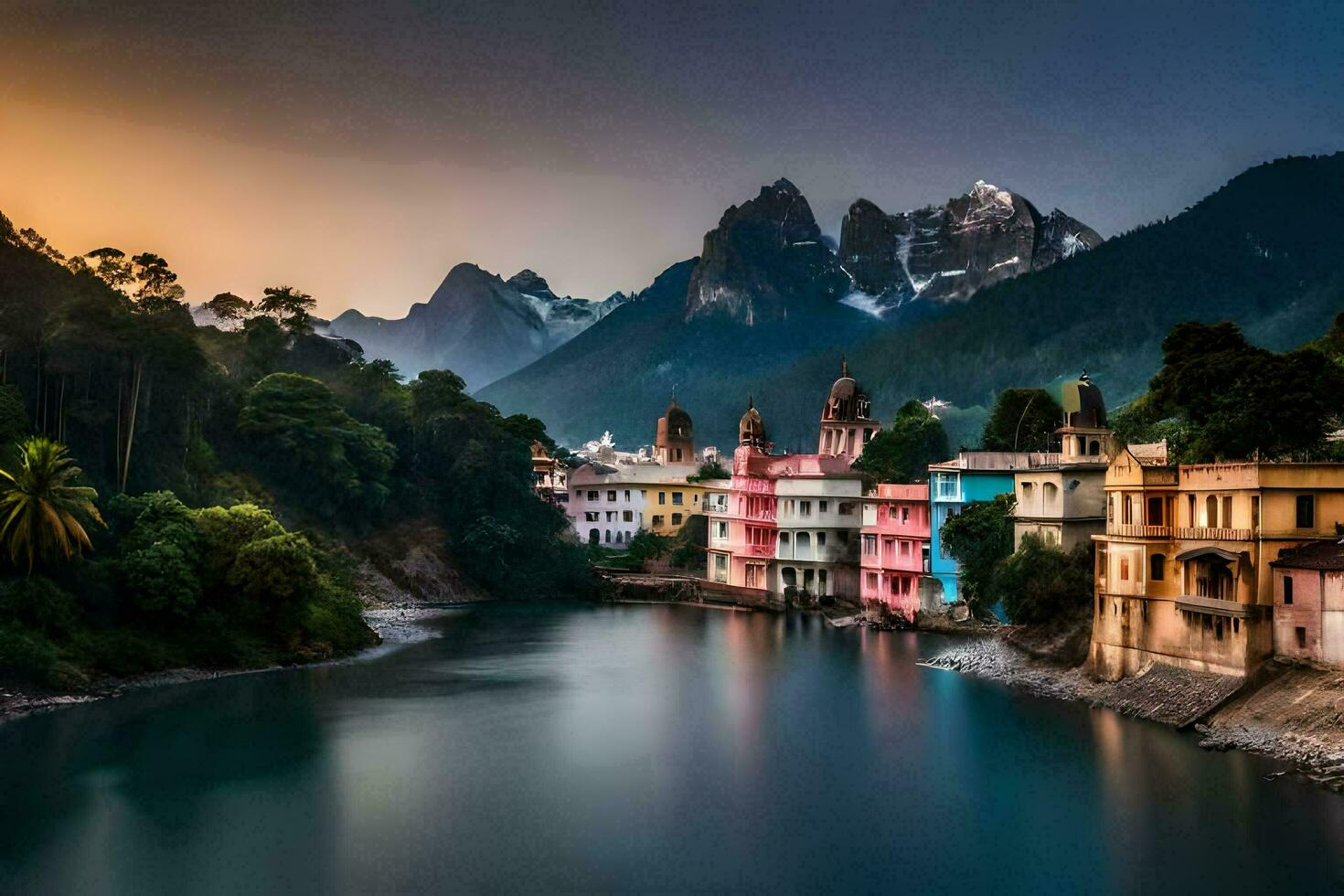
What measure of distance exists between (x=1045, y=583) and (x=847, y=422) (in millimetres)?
48022

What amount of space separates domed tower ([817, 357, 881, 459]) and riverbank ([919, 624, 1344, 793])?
2020 inches

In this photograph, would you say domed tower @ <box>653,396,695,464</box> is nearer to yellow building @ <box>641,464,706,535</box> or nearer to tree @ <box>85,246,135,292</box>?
yellow building @ <box>641,464,706,535</box>

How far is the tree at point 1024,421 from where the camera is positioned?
233 ft

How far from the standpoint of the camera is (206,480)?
67375mm

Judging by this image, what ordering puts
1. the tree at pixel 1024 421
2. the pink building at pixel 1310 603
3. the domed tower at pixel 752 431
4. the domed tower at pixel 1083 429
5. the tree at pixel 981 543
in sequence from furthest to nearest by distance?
the domed tower at pixel 752 431 → the tree at pixel 1024 421 → the tree at pixel 981 543 → the domed tower at pixel 1083 429 → the pink building at pixel 1310 603

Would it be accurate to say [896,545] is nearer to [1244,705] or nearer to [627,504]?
[1244,705]

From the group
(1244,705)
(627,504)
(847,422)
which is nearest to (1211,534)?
(1244,705)

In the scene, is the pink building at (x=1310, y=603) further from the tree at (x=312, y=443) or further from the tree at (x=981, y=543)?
the tree at (x=312, y=443)

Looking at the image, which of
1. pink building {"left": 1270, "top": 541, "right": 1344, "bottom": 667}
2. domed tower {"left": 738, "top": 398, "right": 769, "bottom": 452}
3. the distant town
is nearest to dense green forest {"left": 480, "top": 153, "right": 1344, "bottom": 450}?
domed tower {"left": 738, "top": 398, "right": 769, "bottom": 452}

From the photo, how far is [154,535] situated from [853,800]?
2814 centimetres

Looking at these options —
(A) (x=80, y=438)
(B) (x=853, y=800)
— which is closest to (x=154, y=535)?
(A) (x=80, y=438)

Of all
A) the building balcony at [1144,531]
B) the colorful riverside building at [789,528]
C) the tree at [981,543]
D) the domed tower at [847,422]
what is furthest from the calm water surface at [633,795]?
the domed tower at [847,422]

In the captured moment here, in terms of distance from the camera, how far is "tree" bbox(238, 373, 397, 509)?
75.8 metres

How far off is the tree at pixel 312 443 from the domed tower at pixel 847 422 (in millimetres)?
31172
